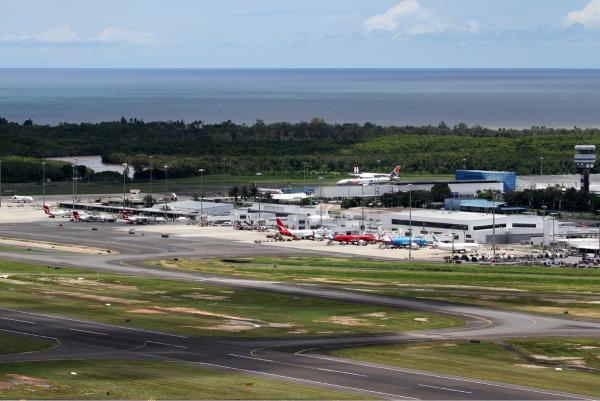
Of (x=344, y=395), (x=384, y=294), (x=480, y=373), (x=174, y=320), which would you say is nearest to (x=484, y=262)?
(x=384, y=294)

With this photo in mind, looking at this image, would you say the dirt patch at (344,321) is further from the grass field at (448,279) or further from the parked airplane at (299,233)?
the parked airplane at (299,233)

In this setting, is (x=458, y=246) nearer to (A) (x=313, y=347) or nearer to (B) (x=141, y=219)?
(B) (x=141, y=219)

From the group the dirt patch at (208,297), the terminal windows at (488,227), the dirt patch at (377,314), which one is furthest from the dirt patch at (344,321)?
the terminal windows at (488,227)

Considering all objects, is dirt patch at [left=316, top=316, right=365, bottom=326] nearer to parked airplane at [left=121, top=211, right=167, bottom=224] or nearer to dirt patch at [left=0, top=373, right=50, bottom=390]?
dirt patch at [left=0, top=373, right=50, bottom=390]

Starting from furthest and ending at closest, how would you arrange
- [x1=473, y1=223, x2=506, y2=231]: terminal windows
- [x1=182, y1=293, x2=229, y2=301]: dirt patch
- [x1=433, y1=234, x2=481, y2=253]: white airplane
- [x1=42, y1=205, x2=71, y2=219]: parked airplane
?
[x1=42, y1=205, x2=71, y2=219]: parked airplane → [x1=473, y1=223, x2=506, y2=231]: terminal windows → [x1=433, y1=234, x2=481, y2=253]: white airplane → [x1=182, y1=293, x2=229, y2=301]: dirt patch

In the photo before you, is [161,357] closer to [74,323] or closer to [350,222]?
[74,323]

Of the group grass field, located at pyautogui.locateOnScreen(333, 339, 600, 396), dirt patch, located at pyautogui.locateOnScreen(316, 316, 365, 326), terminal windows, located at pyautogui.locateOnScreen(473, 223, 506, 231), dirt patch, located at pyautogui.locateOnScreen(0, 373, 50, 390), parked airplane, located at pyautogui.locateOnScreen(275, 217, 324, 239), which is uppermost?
terminal windows, located at pyautogui.locateOnScreen(473, 223, 506, 231)

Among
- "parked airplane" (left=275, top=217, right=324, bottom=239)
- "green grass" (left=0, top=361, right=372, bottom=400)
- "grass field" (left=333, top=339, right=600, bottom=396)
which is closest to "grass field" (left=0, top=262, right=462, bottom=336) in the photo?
"grass field" (left=333, top=339, right=600, bottom=396)
